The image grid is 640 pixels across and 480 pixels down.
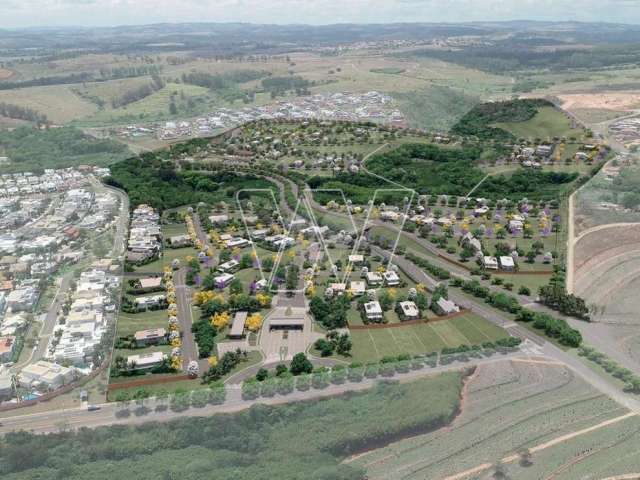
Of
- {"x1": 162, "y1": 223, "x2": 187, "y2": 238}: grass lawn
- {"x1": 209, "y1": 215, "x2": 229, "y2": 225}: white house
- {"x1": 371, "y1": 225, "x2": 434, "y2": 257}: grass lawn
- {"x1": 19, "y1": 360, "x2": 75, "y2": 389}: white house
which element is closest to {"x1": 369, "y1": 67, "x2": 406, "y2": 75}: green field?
{"x1": 209, "y1": 215, "x2": 229, "y2": 225}: white house

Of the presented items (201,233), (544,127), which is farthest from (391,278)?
(544,127)

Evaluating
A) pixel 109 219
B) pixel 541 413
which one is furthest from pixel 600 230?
pixel 109 219

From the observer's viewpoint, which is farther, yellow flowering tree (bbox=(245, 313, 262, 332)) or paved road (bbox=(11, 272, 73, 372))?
yellow flowering tree (bbox=(245, 313, 262, 332))

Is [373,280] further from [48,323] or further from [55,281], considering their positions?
[55,281]

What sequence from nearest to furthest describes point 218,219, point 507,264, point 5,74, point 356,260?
1. point 507,264
2. point 356,260
3. point 218,219
4. point 5,74

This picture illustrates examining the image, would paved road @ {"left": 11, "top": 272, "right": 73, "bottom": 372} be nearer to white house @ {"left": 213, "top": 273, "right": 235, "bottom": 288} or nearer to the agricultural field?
white house @ {"left": 213, "top": 273, "right": 235, "bottom": 288}

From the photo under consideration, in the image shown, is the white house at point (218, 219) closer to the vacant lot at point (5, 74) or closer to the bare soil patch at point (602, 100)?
the bare soil patch at point (602, 100)

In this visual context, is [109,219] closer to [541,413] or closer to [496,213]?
[496,213]
